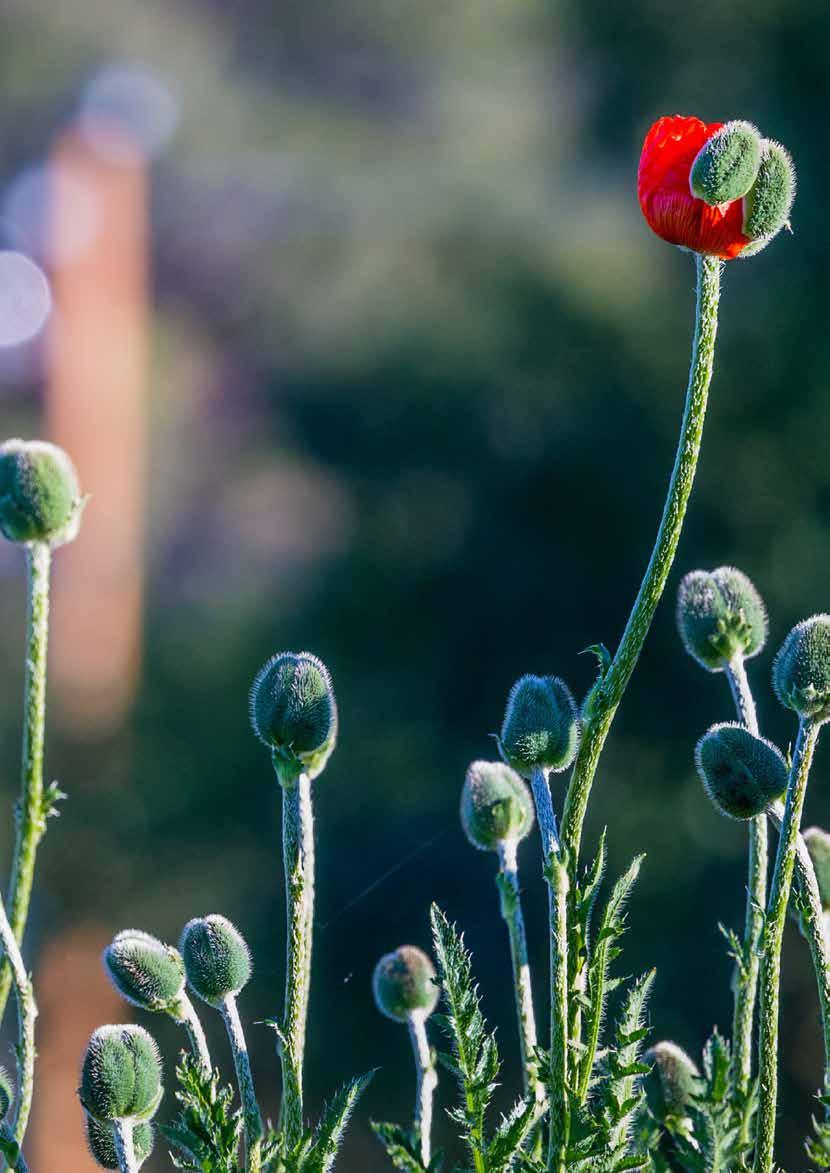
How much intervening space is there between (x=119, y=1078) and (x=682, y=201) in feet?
1.50

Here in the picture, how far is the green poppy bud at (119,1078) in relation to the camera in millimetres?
658

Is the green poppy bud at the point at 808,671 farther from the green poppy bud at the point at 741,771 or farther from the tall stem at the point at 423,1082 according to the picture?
the tall stem at the point at 423,1082

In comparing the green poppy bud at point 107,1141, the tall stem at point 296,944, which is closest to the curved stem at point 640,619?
the tall stem at point 296,944

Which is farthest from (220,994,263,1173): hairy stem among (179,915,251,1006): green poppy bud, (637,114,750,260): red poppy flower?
(637,114,750,260): red poppy flower

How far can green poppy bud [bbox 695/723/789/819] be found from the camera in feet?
2.28

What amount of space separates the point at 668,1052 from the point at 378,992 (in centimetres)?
16

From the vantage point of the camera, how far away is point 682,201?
2.43 ft

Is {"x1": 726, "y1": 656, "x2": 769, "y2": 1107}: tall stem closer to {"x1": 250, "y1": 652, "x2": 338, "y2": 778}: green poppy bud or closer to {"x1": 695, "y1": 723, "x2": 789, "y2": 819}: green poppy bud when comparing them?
{"x1": 695, "y1": 723, "x2": 789, "y2": 819}: green poppy bud

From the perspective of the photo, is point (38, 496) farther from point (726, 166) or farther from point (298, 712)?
point (726, 166)

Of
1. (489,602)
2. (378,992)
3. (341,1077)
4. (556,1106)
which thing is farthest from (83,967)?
(556,1106)

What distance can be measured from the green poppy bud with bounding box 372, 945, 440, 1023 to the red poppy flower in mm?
376

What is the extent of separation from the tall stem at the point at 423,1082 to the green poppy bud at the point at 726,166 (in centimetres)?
41

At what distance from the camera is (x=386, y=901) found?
3502 millimetres

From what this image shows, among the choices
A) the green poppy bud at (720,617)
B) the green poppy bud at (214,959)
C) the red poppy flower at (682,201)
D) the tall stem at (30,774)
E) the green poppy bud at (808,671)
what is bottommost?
the green poppy bud at (214,959)
